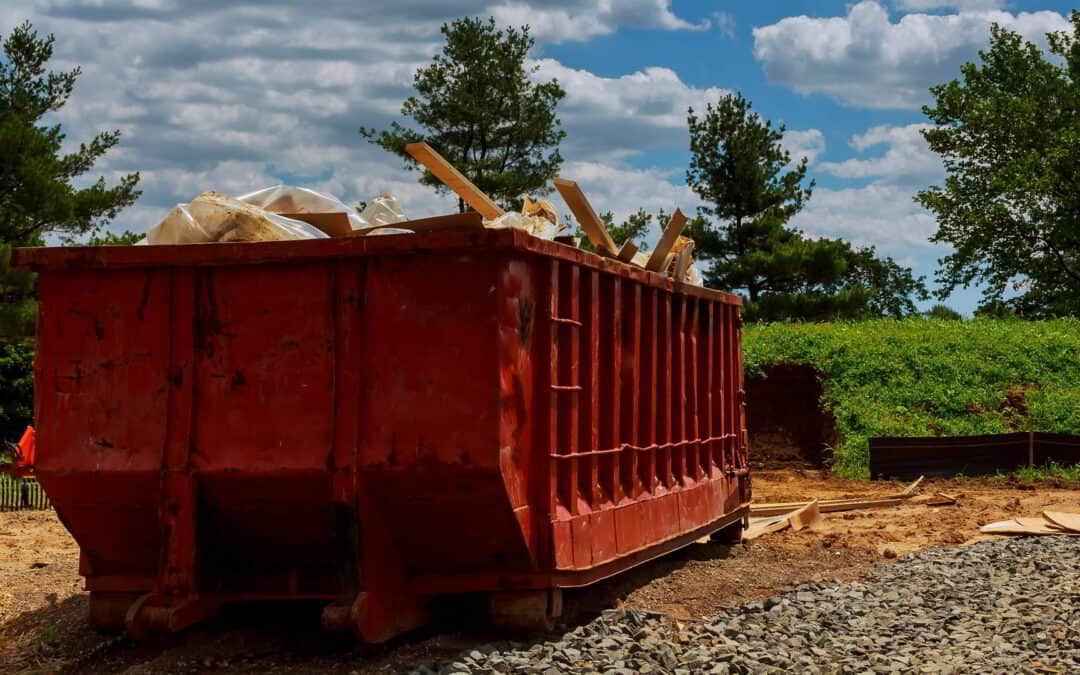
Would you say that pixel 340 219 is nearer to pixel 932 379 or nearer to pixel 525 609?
pixel 525 609

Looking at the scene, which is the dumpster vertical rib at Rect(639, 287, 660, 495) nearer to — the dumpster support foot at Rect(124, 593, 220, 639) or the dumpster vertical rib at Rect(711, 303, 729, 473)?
the dumpster vertical rib at Rect(711, 303, 729, 473)

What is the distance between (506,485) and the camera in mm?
6605

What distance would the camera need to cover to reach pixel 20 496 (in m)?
17.1

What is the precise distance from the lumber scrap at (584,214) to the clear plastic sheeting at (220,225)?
7.21 feet

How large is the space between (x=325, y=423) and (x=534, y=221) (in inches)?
88.7

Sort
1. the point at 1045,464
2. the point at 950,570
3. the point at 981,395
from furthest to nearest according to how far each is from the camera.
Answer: the point at 981,395, the point at 1045,464, the point at 950,570

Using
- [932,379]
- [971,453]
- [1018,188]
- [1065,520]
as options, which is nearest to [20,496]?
[1065,520]

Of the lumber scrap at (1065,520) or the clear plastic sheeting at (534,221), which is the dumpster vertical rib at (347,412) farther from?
the lumber scrap at (1065,520)

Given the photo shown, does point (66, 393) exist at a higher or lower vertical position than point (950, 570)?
higher

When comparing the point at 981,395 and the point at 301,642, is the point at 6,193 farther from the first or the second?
the point at 301,642

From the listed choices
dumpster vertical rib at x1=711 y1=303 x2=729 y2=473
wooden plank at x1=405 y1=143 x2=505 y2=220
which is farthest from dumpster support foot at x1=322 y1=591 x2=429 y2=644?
dumpster vertical rib at x1=711 y1=303 x2=729 y2=473

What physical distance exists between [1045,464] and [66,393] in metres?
16.0

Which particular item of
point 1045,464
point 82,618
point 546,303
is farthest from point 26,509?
point 1045,464

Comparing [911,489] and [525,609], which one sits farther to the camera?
[911,489]
